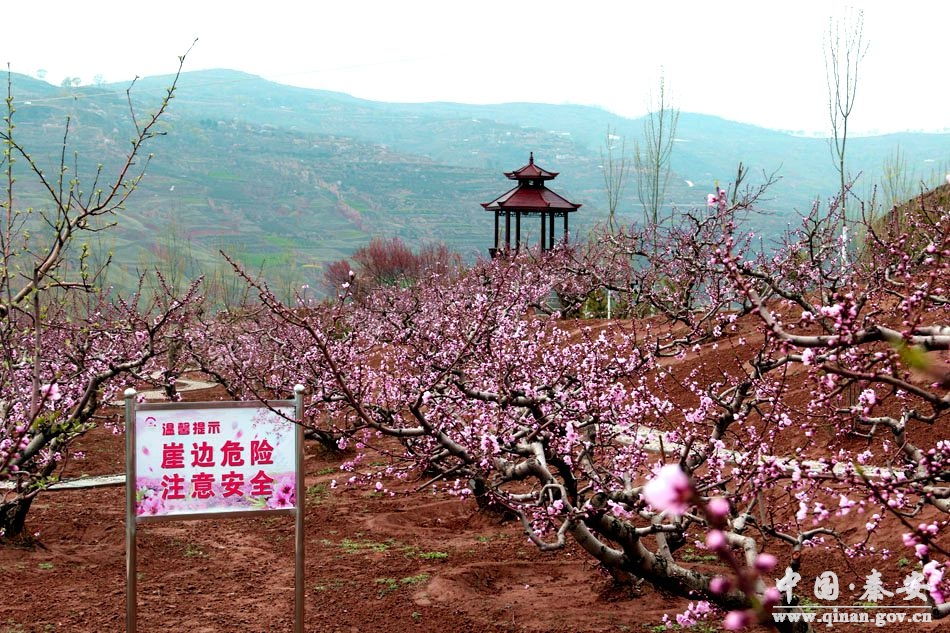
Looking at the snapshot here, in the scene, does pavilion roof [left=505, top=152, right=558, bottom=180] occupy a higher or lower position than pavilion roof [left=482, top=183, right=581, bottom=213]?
higher

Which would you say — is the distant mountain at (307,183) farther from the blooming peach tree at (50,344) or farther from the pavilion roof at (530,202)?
the blooming peach tree at (50,344)

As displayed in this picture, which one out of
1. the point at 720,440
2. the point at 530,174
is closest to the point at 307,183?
the point at 530,174

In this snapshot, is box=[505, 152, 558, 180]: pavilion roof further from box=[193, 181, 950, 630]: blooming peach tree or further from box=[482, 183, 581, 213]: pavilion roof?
box=[193, 181, 950, 630]: blooming peach tree

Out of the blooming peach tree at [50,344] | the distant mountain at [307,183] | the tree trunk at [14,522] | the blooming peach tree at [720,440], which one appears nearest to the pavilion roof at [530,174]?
the blooming peach tree at [720,440]

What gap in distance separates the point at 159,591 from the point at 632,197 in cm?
14130

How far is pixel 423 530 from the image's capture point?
9719 mm

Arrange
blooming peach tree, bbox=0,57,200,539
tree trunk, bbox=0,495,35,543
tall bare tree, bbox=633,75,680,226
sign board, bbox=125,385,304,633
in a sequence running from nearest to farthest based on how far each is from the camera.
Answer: blooming peach tree, bbox=0,57,200,539 < sign board, bbox=125,385,304,633 < tree trunk, bbox=0,495,35,543 < tall bare tree, bbox=633,75,680,226

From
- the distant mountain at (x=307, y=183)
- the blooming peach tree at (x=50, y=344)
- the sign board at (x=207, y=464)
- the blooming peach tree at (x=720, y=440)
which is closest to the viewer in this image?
the blooming peach tree at (x=720, y=440)

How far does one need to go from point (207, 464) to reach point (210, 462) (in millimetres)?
21

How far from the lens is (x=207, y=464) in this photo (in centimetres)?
566

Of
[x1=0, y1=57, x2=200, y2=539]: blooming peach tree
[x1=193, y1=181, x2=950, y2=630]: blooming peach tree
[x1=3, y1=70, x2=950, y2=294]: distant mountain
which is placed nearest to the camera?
[x1=193, y1=181, x2=950, y2=630]: blooming peach tree

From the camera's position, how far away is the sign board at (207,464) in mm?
5586

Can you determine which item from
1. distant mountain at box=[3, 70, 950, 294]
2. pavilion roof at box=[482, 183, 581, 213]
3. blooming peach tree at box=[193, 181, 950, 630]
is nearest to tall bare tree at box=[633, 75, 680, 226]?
pavilion roof at box=[482, 183, 581, 213]

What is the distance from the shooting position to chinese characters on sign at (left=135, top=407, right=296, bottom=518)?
5.59 m
